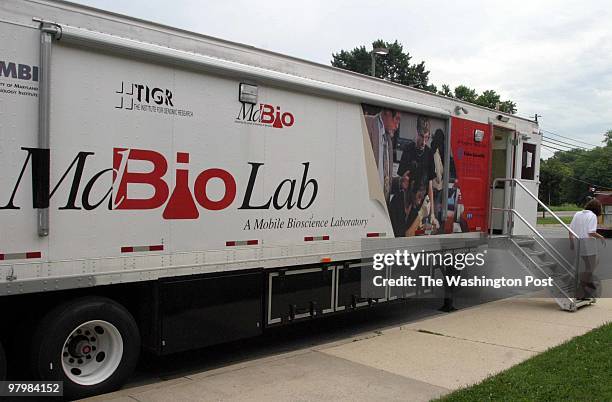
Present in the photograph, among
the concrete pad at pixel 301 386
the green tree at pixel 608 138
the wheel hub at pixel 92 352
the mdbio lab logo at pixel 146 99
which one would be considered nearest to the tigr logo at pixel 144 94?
the mdbio lab logo at pixel 146 99

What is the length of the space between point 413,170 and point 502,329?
2.48 meters

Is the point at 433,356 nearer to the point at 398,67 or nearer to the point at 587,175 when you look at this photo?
the point at 398,67

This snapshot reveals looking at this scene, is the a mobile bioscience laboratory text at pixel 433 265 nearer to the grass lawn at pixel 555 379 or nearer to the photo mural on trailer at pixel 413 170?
the photo mural on trailer at pixel 413 170

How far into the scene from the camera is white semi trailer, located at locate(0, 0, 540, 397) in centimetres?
424

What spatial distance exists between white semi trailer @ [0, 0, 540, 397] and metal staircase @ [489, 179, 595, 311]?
3.39m

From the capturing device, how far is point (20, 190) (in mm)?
4164

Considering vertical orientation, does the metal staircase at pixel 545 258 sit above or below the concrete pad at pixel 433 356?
→ above

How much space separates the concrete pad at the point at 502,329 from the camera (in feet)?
22.4

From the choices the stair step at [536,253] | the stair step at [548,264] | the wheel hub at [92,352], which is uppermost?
the stair step at [536,253]

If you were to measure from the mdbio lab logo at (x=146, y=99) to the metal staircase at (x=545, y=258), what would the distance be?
6606 millimetres

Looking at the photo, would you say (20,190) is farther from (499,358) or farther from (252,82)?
(499,358)

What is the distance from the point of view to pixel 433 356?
6098 mm

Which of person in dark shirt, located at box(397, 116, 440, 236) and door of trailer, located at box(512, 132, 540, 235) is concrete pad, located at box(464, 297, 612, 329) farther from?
person in dark shirt, located at box(397, 116, 440, 236)

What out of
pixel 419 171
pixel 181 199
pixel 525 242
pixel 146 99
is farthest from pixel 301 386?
pixel 525 242
